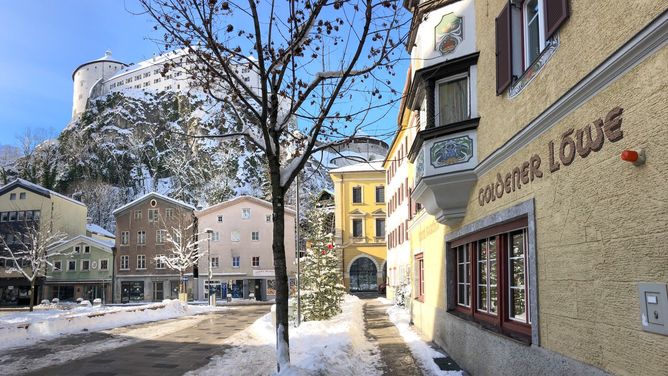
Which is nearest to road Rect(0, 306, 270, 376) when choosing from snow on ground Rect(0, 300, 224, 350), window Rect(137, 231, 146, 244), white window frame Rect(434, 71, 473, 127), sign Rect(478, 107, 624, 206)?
snow on ground Rect(0, 300, 224, 350)

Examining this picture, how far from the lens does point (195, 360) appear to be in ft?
43.7

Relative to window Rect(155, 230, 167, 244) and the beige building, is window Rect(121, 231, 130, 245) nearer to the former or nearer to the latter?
window Rect(155, 230, 167, 244)

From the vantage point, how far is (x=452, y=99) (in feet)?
32.9

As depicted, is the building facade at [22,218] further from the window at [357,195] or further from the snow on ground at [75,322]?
the window at [357,195]

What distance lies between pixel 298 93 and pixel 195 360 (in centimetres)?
800

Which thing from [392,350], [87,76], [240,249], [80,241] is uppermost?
[87,76]

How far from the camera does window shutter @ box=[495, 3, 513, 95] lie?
7191 mm

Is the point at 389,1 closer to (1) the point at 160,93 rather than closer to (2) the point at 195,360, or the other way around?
(2) the point at 195,360

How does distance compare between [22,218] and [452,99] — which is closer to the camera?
[452,99]

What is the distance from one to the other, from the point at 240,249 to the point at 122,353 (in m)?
37.3

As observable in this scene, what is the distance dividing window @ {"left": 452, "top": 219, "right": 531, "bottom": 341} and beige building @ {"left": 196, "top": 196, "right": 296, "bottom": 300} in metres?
41.8

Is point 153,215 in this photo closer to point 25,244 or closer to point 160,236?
point 160,236

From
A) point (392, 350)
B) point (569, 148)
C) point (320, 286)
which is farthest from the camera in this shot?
point (320, 286)

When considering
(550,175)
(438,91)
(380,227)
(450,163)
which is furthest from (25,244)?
(550,175)
